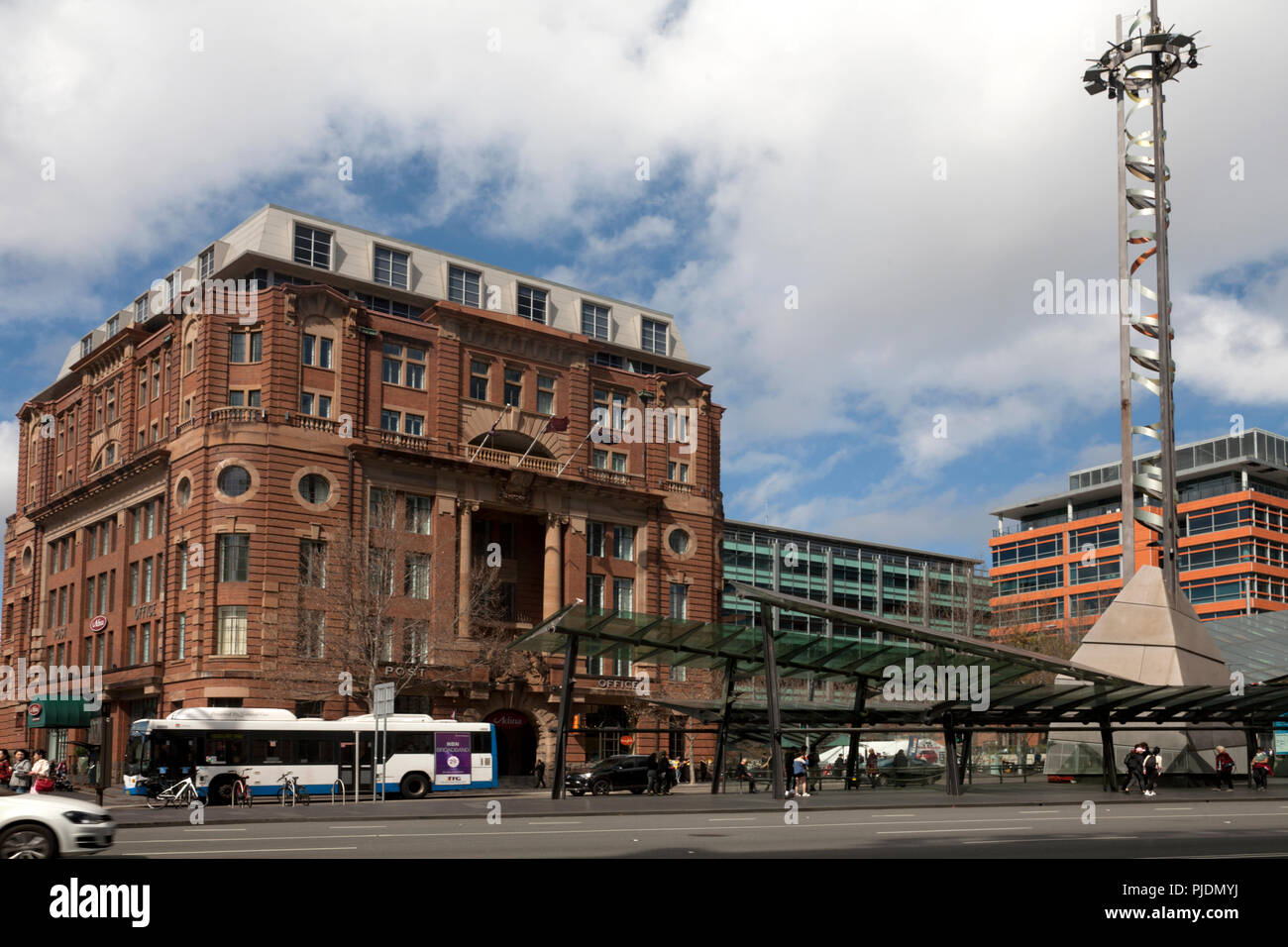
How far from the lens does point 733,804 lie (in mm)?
33000

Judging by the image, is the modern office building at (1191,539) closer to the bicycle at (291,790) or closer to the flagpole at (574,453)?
the flagpole at (574,453)

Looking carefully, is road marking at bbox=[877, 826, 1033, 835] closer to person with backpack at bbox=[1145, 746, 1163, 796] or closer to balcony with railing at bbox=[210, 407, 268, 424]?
person with backpack at bbox=[1145, 746, 1163, 796]

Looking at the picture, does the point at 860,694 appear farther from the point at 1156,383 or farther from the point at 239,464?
the point at 239,464

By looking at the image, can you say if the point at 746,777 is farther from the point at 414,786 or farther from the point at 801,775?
the point at 414,786

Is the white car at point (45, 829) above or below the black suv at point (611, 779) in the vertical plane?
above

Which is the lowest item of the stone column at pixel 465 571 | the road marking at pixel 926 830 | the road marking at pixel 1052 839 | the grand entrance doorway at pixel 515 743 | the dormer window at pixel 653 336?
the grand entrance doorway at pixel 515 743

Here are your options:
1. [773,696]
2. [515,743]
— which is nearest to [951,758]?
[773,696]

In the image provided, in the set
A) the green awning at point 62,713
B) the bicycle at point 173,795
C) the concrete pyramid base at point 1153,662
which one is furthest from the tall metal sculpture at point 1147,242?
the green awning at point 62,713

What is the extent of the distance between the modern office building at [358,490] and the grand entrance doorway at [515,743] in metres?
0.12

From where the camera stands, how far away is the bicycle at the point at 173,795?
39594 millimetres
